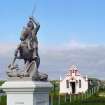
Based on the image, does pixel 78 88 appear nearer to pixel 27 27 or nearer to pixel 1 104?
pixel 1 104

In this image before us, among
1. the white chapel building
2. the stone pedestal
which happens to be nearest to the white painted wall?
the white chapel building

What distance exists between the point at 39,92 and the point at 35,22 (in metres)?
1.83

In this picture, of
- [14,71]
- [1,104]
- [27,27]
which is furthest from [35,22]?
[1,104]

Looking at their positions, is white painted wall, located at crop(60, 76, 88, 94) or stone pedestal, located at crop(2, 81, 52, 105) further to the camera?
white painted wall, located at crop(60, 76, 88, 94)

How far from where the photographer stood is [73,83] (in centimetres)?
6228

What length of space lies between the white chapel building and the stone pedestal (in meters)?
49.3

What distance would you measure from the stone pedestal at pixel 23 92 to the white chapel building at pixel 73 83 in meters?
49.3

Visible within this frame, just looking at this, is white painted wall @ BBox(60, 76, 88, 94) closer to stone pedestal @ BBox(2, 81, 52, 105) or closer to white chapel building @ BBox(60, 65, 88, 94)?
white chapel building @ BBox(60, 65, 88, 94)

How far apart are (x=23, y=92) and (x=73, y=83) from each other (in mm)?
50938

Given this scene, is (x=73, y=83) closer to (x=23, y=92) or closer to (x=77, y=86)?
(x=77, y=86)

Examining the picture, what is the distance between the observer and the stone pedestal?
11477mm

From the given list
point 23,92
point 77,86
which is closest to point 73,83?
point 77,86

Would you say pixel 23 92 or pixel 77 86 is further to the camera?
pixel 77 86

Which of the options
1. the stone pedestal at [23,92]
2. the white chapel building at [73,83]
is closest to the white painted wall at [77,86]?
the white chapel building at [73,83]
